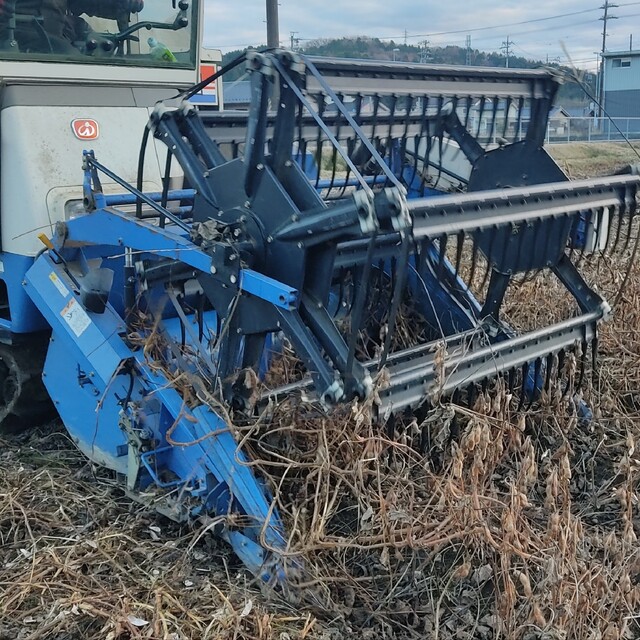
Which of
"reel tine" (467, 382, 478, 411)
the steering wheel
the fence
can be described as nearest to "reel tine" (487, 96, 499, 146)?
"reel tine" (467, 382, 478, 411)

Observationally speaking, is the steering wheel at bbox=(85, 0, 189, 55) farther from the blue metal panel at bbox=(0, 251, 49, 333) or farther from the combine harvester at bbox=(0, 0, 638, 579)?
the blue metal panel at bbox=(0, 251, 49, 333)

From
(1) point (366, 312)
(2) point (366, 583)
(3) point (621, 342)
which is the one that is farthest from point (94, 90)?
(3) point (621, 342)

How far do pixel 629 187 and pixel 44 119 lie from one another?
2356 mm

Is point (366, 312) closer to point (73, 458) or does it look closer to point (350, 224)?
point (350, 224)

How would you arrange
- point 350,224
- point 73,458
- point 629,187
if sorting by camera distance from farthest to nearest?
point 73,458, point 629,187, point 350,224

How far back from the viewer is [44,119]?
3.41 meters

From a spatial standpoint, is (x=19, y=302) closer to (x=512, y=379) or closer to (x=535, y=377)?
(x=512, y=379)

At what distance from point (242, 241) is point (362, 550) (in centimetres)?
104

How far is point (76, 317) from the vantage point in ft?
9.80

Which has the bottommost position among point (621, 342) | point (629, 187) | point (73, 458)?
point (73, 458)

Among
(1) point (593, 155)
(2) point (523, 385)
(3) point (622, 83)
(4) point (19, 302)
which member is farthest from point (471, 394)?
(3) point (622, 83)

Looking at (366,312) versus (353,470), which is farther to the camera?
(366,312)

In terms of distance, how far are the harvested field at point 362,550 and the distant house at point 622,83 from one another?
40.5 metres

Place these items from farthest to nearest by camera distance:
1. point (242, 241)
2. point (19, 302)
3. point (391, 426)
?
point (19, 302) < point (391, 426) < point (242, 241)
